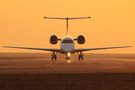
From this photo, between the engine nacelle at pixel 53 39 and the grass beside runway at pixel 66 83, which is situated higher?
the engine nacelle at pixel 53 39

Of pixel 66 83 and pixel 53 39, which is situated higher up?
pixel 53 39

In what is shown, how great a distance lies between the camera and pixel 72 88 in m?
12.1

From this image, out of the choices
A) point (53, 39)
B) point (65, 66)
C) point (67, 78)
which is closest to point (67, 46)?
point (53, 39)

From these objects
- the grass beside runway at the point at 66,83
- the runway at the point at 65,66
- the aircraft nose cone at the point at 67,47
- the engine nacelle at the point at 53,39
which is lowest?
the grass beside runway at the point at 66,83

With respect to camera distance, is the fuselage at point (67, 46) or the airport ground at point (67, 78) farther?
the fuselage at point (67, 46)

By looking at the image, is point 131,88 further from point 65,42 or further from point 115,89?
point 65,42

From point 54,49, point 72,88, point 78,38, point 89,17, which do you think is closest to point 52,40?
point 54,49

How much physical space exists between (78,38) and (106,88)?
115 feet

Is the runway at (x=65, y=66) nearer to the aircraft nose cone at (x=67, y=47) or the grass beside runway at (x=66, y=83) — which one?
the aircraft nose cone at (x=67, y=47)

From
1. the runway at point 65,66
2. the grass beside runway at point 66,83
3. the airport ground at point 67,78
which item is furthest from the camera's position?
the runway at point 65,66

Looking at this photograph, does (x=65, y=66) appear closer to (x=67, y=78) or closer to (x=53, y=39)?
(x=67, y=78)

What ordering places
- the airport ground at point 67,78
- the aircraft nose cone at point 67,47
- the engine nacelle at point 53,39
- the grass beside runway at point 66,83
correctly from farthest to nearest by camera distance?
the engine nacelle at point 53,39, the aircraft nose cone at point 67,47, the airport ground at point 67,78, the grass beside runway at point 66,83

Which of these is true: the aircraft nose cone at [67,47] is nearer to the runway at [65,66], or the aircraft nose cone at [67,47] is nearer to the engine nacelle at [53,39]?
the runway at [65,66]

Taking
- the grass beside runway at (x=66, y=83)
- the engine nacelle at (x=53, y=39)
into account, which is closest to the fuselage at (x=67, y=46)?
the engine nacelle at (x=53, y=39)
